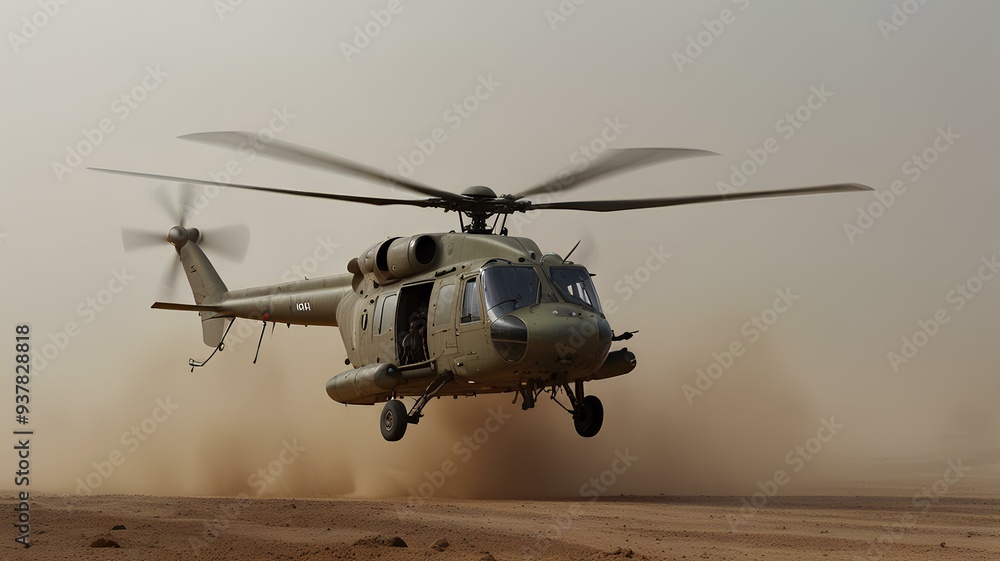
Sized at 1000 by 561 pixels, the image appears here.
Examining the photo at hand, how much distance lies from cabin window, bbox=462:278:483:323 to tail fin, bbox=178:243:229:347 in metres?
7.65

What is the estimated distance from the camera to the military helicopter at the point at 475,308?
1227 cm

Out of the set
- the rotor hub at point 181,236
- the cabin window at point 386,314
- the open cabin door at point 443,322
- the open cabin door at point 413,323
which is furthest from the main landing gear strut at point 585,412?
the rotor hub at point 181,236

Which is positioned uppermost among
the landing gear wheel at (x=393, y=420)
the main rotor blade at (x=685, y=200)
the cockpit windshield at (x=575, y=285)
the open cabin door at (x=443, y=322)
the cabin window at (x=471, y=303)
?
the main rotor blade at (x=685, y=200)

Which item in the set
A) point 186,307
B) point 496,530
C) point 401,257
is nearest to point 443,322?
point 401,257

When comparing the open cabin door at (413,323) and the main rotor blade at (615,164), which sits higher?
the main rotor blade at (615,164)

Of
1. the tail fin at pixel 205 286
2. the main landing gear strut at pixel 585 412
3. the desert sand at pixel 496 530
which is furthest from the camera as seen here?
the tail fin at pixel 205 286

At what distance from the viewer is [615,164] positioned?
12.8 m

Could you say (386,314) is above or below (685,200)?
below

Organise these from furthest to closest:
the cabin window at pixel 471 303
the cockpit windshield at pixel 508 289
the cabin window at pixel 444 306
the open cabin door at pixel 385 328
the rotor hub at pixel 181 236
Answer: the rotor hub at pixel 181 236
the open cabin door at pixel 385 328
the cabin window at pixel 444 306
the cabin window at pixel 471 303
the cockpit windshield at pixel 508 289

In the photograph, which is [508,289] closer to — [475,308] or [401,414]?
[475,308]

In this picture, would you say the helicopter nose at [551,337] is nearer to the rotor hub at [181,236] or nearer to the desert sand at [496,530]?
the desert sand at [496,530]

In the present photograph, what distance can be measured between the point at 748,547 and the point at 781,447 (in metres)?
9.61

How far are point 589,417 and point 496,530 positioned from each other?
2919 mm

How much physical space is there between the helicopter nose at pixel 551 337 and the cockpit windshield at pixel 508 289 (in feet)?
0.55
